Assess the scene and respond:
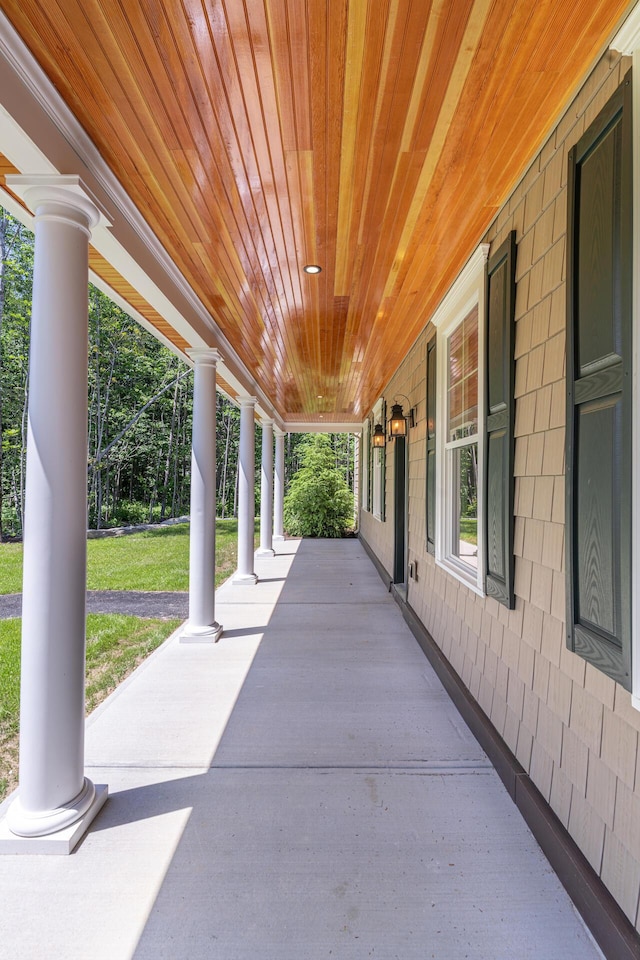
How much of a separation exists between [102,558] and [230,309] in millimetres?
6923

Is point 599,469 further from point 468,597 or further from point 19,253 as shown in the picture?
point 19,253

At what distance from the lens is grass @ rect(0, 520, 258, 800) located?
3037 mm

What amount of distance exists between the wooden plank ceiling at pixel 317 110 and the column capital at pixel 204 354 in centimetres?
107

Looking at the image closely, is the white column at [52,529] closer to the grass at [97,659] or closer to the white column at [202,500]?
the grass at [97,659]

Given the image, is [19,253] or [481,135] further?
[19,253]

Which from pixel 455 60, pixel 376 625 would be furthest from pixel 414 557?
pixel 455 60

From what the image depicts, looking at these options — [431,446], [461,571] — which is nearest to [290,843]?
[461,571]

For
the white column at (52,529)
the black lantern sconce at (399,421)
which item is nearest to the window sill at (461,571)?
the black lantern sconce at (399,421)

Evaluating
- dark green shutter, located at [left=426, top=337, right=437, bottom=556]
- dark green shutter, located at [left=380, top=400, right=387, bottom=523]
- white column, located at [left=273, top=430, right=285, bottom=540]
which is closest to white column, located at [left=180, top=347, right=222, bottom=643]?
dark green shutter, located at [left=426, top=337, right=437, bottom=556]

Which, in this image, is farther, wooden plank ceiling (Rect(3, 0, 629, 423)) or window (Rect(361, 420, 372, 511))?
window (Rect(361, 420, 372, 511))

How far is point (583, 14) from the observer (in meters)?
1.36

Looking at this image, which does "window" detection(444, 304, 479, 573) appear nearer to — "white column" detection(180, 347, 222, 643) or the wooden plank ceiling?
the wooden plank ceiling

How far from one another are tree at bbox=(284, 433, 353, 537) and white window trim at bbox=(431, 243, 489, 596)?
26.0ft

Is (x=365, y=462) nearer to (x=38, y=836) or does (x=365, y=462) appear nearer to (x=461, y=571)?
(x=461, y=571)
